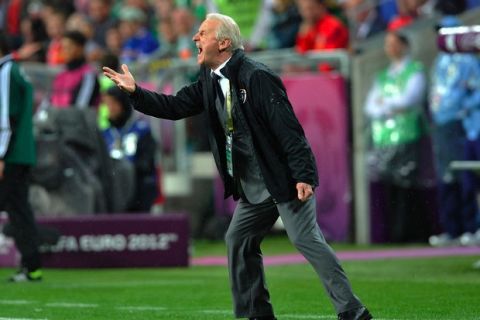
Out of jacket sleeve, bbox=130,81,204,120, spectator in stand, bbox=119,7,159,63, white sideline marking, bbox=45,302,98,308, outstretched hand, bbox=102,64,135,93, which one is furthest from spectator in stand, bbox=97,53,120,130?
outstretched hand, bbox=102,64,135,93

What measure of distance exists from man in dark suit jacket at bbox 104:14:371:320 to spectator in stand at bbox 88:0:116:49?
44.8 feet

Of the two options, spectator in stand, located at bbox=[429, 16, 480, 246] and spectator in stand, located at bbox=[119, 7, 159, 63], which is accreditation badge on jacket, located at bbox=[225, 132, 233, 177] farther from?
spectator in stand, located at bbox=[119, 7, 159, 63]

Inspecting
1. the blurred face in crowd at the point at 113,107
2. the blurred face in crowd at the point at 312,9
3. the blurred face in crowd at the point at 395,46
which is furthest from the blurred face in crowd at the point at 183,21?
the blurred face in crowd at the point at 395,46

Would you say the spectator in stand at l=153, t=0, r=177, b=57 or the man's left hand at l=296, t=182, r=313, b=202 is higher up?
the spectator in stand at l=153, t=0, r=177, b=57

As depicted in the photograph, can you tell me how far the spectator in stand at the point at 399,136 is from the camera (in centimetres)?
1723

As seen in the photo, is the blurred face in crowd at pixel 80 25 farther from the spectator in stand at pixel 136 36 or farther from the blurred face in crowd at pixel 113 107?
the blurred face in crowd at pixel 113 107

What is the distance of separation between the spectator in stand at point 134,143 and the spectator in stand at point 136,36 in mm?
4189

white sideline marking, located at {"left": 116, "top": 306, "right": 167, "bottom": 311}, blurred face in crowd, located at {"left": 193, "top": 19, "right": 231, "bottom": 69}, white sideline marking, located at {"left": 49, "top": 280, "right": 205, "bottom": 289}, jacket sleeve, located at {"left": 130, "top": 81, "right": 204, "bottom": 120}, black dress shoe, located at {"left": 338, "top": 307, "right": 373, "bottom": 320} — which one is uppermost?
blurred face in crowd, located at {"left": 193, "top": 19, "right": 231, "bottom": 69}

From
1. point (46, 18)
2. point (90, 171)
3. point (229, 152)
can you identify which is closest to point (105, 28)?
point (46, 18)

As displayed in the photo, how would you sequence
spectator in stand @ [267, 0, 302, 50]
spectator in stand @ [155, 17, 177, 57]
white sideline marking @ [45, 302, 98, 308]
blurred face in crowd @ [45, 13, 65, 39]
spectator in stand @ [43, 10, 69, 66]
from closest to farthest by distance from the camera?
white sideline marking @ [45, 302, 98, 308], spectator in stand @ [267, 0, 302, 50], spectator in stand @ [155, 17, 177, 57], spectator in stand @ [43, 10, 69, 66], blurred face in crowd @ [45, 13, 65, 39]

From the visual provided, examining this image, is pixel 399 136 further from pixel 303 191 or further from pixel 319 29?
pixel 303 191

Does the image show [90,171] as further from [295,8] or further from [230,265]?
[230,265]

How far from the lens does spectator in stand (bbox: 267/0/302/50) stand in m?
19.1

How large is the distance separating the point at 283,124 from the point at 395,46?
356 inches
